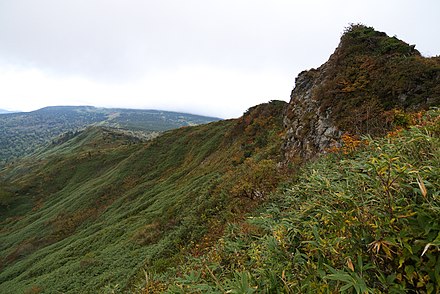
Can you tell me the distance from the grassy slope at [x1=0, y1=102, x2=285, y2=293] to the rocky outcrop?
4133mm

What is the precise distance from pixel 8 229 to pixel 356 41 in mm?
70544

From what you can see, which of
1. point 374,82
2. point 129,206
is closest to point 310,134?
point 374,82

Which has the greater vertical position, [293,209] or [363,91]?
[363,91]

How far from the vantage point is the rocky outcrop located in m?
14.4

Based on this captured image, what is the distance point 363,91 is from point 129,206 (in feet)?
115

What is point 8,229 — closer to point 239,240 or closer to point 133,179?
point 133,179

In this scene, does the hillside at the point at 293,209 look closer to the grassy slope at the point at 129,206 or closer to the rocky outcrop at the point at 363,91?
the rocky outcrop at the point at 363,91

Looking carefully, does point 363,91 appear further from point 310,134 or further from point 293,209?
point 293,209

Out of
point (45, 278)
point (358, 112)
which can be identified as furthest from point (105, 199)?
point (358, 112)

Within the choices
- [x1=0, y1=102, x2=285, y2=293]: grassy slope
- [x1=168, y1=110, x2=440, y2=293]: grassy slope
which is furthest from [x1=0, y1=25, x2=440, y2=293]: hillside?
[x1=0, y1=102, x2=285, y2=293]: grassy slope

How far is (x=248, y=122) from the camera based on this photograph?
153 ft

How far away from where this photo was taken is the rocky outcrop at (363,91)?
1441 cm

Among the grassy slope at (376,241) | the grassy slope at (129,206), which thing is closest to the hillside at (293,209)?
the grassy slope at (376,241)

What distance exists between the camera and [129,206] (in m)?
39.9
